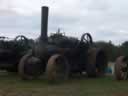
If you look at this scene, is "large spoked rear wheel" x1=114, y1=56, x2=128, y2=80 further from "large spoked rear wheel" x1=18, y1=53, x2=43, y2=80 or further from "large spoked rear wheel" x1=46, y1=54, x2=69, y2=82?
"large spoked rear wheel" x1=18, y1=53, x2=43, y2=80

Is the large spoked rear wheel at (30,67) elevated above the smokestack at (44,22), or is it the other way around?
the smokestack at (44,22)

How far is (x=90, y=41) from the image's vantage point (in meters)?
14.9

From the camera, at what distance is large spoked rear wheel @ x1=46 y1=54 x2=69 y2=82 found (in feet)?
38.1

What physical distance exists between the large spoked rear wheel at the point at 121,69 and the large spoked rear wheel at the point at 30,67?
2827 millimetres

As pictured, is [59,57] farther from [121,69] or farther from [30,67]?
[121,69]

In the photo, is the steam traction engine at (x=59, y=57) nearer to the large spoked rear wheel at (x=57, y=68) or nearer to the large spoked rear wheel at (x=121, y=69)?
the large spoked rear wheel at (x=57, y=68)

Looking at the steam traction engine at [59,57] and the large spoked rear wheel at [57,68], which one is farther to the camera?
the steam traction engine at [59,57]

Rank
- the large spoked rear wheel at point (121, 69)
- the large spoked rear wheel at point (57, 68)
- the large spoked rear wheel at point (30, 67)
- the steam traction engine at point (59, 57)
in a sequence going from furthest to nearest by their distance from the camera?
the large spoked rear wheel at point (121, 69) → the large spoked rear wheel at point (30, 67) → the steam traction engine at point (59, 57) → the large spoked rear wheel at point (57, 68)

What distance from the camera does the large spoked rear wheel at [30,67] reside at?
13.0m

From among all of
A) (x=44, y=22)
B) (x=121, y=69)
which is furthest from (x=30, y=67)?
(x=121, y=69)

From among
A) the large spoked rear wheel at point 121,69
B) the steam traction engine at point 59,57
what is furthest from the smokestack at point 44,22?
the large spoked rear wheel at point 121,69

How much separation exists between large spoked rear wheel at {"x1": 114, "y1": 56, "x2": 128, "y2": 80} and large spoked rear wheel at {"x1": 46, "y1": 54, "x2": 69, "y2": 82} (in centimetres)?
202

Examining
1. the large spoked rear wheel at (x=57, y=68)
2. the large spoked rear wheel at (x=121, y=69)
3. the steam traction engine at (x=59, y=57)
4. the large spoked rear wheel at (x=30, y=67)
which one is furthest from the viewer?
the large spoked rear wheel at (x=121, y=69)

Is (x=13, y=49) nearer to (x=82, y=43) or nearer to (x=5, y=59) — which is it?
(x=5, y=59)
